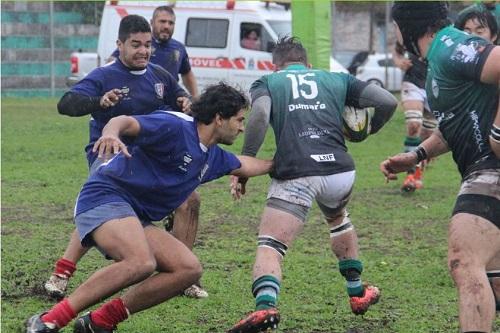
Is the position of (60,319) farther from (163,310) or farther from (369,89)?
(369,89)

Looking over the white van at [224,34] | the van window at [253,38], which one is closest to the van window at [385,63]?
the white van at [224,34]

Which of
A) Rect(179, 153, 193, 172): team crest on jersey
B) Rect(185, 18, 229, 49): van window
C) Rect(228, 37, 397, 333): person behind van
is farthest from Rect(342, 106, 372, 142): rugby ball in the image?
Rect(185, 18, 229, 49): van window

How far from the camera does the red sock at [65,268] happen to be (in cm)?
729

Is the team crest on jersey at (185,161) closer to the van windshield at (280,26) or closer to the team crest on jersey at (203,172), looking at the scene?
the team crest on jersey at (203,172)

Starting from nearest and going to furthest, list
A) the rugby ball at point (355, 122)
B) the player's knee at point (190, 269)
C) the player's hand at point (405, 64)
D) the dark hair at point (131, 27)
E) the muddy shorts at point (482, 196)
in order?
the muddy shorts at point (482, 196), the player's knee at point (190, 269), the rugby ball at point (355, 122), the dark hair at point (131, 27), the player's hand at point (405, 64)

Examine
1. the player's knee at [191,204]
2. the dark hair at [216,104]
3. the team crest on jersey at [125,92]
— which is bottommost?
the player's knee at [191,204]

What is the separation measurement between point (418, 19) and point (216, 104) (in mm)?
1293

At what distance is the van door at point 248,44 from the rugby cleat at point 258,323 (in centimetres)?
1811

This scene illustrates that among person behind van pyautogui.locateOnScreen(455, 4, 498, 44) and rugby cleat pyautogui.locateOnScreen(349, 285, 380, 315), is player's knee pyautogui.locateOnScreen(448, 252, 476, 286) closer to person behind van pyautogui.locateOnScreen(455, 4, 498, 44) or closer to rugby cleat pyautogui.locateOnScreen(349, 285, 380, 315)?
rugby cleat pyautogui.locateOnScreen(349, 285, 380, 315)

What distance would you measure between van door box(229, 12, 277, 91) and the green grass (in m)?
8.77

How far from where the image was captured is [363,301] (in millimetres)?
6891

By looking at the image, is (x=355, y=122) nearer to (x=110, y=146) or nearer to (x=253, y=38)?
(x=110, y=146)

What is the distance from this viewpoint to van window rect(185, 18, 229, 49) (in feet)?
79.0

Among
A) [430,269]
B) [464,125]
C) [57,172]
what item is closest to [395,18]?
[464,125]
